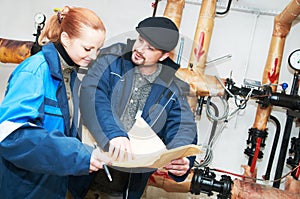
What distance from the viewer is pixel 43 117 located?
87cm

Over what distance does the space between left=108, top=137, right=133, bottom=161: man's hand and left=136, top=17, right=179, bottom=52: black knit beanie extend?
1.26ft

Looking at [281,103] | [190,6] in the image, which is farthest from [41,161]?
[190,6]

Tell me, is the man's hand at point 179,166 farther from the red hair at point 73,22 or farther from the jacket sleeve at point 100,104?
the red hair at point 73,22

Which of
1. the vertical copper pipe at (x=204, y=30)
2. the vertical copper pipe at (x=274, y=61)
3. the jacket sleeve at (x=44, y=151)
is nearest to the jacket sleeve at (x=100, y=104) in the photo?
the jacket sleeve at (x=44, y=151)

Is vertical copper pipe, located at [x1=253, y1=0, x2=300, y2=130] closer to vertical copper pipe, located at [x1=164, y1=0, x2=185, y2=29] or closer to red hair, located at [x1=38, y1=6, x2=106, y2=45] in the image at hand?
vertical copper pipe, located at [x1=164, y1=0, x2=185, y2=29]

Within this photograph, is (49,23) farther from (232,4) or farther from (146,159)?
(232,4)

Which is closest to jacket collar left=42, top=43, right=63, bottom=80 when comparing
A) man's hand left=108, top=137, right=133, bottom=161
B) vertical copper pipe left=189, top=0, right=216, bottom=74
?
man's hand left=108, top=137, right=133, bottom=161

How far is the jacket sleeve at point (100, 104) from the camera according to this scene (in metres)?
1.04

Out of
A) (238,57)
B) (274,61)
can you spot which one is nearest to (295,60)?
(274,61)

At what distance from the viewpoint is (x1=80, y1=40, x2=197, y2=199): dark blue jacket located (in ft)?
3.53

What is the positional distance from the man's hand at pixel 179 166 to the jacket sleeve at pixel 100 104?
209 millimetres

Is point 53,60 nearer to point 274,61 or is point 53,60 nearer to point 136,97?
point 136,97

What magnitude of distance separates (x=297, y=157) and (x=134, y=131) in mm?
1447

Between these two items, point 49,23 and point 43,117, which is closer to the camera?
point 43,117
